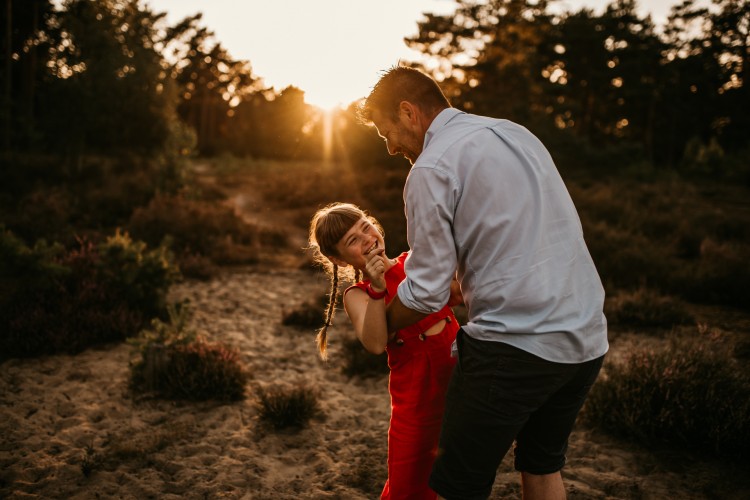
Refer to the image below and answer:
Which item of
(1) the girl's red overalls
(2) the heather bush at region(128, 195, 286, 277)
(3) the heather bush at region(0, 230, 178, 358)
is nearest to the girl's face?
(1) the girl's red overalls

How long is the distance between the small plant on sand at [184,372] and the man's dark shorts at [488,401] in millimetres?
3571

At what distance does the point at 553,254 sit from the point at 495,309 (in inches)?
10.2

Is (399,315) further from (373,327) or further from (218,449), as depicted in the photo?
(218,449)

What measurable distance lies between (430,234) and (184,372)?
4067 millimetres

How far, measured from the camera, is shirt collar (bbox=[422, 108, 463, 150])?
182 centimetres

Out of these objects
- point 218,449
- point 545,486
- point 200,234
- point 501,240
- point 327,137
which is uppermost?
point 327,137

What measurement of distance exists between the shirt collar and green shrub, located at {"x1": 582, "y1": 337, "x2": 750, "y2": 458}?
322 centimetres

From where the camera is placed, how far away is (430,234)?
65.4 inches

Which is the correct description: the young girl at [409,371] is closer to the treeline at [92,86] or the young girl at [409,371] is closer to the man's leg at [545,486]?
the man's leg at [545,486]

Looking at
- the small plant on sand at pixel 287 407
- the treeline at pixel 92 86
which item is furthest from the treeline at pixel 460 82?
the small plant on sand at pixel 287 407

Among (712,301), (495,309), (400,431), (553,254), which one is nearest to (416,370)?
(400,431)

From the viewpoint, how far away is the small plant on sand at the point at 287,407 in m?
4.50

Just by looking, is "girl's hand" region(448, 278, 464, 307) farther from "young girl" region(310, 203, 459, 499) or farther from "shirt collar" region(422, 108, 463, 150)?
"shirt collar" region(422, 108, 463, 150)

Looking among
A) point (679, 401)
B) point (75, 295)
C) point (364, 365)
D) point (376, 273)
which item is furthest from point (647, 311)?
point (75, 295)
